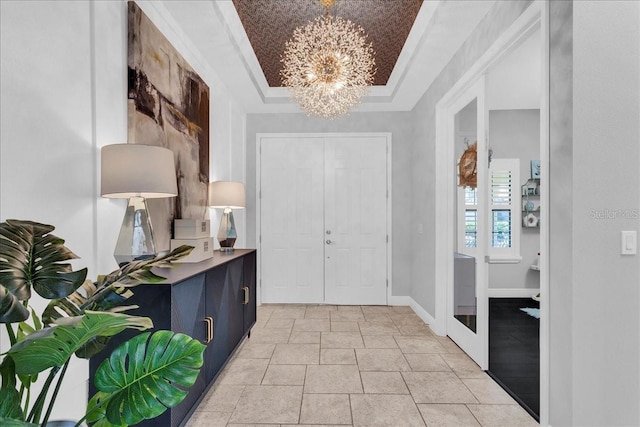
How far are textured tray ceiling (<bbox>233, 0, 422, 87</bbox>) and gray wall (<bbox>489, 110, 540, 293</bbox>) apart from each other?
2.75 metres

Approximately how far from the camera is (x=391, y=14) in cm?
291

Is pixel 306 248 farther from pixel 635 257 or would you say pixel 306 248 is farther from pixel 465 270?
pixel 635 257

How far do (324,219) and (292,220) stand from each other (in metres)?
0.44

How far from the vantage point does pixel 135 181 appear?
5.62 ft

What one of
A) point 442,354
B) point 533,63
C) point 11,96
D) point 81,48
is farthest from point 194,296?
point 533,63

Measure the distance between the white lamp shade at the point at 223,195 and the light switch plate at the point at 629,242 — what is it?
2.87 meters

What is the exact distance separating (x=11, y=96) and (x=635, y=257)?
2777mm

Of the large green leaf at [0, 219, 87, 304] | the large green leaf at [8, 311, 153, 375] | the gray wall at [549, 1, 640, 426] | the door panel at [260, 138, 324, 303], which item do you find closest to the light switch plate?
the gray wall at [549, 1, 640, 426]

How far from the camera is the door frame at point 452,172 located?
6.14ft

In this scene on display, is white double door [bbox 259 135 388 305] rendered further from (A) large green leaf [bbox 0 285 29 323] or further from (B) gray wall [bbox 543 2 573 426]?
(A) large green leaf [bbox 0 285 29 323]

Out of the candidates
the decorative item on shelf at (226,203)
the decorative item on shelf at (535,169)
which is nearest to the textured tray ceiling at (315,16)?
the decorative item on shelf at (226,203)

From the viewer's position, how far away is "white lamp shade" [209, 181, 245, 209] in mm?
3377

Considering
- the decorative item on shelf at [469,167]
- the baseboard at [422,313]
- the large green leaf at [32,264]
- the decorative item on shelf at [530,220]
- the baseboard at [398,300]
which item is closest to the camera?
the large green leaf at [32,264]

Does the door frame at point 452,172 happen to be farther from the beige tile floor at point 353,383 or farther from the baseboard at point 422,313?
the beige tile floor at point 353,383
